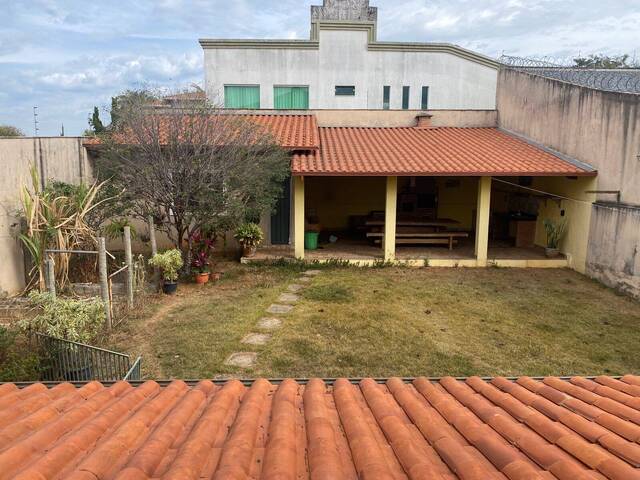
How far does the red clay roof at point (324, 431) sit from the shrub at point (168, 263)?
6.42 metres

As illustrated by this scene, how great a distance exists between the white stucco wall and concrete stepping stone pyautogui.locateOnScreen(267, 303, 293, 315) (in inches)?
552

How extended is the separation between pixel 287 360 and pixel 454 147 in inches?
401

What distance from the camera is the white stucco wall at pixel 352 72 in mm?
21438

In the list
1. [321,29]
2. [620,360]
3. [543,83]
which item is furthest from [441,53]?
[620,360]

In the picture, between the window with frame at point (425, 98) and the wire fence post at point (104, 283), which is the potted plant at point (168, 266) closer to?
the wire fence post at point (104, 283)

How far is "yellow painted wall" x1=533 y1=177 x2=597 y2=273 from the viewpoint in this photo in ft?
40.2

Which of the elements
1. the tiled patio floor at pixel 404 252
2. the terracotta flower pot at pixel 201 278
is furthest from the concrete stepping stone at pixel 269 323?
the tiled patio floor at pixel 404 252

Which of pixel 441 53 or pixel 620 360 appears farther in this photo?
pixel 441 53

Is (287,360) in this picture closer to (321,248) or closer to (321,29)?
(321,248)

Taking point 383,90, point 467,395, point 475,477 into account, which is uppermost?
point 383,90

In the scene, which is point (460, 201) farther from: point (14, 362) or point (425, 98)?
point (14, 362)

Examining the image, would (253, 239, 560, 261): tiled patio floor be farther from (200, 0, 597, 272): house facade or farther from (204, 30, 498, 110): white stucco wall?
(204, 30, 498, 110): white stucco wall

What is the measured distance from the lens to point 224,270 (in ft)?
40.0

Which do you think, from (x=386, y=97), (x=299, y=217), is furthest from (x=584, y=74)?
(x=299, y=217)
